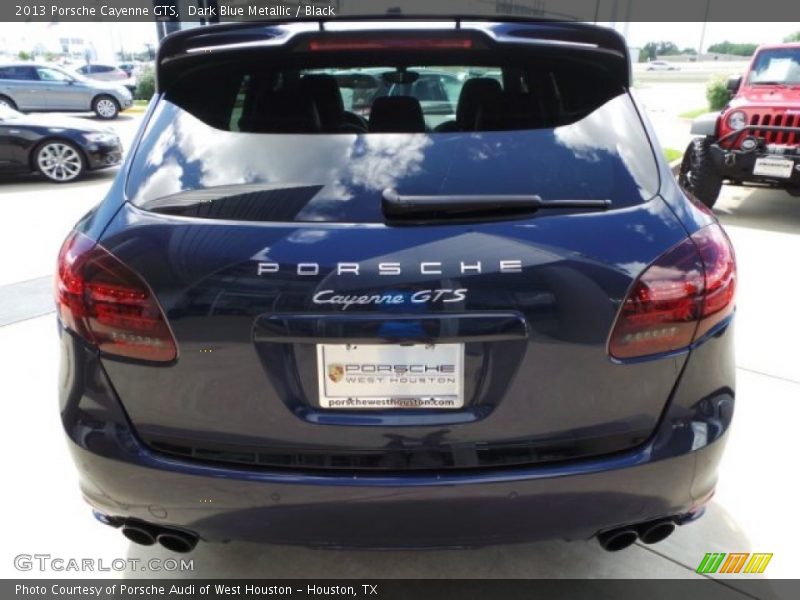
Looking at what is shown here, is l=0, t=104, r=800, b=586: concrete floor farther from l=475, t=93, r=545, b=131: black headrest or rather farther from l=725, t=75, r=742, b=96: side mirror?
l=725, t=75, r=742, b=96: side mirror

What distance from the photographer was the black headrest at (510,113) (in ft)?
6.24

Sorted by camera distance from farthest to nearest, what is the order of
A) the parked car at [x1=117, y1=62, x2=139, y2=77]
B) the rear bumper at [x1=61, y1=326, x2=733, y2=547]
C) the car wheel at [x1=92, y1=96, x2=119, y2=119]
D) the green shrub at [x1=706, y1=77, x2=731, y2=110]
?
the parked car at [x1=117, y1=62, x2=139, y2=77]
the car wheel at [x1=92, y1=96, x2=119, y2=119]
the green shrub at [x1=706, y1=77, x2=731, y2=110]
the rear bumper at [x1=61, y1=326, x2=733, y2=547]

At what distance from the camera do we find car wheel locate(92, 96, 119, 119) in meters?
20.6

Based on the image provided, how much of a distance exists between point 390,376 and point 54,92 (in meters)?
22.2

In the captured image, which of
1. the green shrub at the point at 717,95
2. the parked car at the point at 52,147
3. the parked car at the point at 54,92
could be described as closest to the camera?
the parked car at the point at 52,147

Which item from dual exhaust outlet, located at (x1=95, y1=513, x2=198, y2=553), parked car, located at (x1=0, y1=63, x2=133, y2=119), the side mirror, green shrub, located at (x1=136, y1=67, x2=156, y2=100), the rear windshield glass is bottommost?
green shrub, located at (x1=136, y1=67, x2=156, y2=100)

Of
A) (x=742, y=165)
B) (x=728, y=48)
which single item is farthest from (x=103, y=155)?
(x=728, y=48)

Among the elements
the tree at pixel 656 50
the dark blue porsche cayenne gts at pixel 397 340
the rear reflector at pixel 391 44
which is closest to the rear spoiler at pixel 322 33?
the rear reflector at pixel 391 44

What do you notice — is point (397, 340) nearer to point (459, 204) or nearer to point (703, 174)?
point (459, 204)

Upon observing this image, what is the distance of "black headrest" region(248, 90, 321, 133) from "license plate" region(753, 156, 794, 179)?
271 inches

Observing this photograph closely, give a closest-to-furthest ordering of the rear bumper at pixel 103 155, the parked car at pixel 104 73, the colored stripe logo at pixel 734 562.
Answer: the colored stripe logo at pixel 734 562 → the rear bumper at pixel 103 155 → the parked car at pixel 104 73

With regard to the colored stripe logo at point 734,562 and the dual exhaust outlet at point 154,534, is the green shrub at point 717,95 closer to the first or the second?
the colored stripe logo at point 734,562

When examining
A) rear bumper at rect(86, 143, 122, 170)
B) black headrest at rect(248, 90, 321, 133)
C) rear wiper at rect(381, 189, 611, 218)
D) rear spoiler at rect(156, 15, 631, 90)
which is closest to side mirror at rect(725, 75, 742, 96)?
rear spoiler at rect(156, 15, 631, 90)

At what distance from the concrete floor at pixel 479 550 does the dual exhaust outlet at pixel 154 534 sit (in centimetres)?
49
